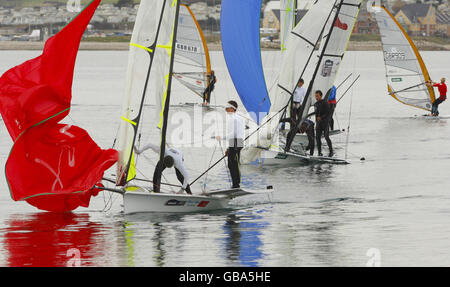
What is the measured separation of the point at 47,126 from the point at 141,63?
196cm

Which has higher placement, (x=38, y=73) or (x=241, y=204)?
(x=38, y=73)

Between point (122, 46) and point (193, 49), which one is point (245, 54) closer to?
point (193, 49)

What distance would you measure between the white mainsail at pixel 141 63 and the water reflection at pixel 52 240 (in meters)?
1.23

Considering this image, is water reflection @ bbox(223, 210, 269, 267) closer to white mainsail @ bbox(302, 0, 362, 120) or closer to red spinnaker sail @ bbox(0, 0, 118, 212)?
red spinnaker sail @ bbox(0, 0, 118, 212)

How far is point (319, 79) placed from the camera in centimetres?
2744

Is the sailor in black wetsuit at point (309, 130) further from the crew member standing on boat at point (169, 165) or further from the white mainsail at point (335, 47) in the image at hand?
the crew member standing on boat at point (169, 165)

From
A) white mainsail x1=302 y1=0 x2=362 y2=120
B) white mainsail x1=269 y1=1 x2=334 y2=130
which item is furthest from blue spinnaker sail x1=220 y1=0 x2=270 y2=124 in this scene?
white mainsail x1=302 y1=0 x2=362 y2=120

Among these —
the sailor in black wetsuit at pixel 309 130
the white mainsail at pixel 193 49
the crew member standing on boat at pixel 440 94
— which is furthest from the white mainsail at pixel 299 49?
the white mainsail at pixel 193 49

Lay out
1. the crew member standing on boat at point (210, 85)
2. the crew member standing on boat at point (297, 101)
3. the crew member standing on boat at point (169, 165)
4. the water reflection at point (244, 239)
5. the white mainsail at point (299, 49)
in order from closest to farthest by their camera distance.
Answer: the water reflection at point (244, 239)
the crew member standing on boat at point (169, 165)
the white mainsail at point (299, 49)
the crew member standing on boat at point (297, 101)
the crew member standing on boat at point (210, 85)

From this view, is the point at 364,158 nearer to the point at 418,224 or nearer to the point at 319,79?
the point at 319,79

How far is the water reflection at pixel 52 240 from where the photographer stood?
1391 centimetres

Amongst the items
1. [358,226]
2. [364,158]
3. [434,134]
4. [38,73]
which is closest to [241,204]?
[358,226]

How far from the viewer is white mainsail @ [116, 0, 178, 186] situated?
54.4ft
